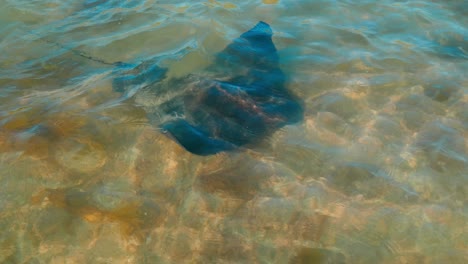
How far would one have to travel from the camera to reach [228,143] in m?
5.21

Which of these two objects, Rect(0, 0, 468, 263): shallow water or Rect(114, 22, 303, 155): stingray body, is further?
Rect(114, 22, 303, 155): stingray body

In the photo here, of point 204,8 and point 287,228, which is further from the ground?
point 204,8

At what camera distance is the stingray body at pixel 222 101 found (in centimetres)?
532

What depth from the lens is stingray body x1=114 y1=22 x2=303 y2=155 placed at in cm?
532

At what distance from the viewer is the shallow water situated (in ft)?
13.1

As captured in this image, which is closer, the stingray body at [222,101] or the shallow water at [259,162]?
the shallow water at [259,162]

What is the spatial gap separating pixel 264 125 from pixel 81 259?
2.81 meters

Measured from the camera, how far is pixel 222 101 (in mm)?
5711

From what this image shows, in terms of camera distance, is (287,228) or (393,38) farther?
(393,38)

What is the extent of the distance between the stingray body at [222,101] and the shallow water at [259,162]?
0.18 meters

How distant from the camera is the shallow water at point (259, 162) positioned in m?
4.00

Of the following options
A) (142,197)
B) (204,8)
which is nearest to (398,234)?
(142,197)

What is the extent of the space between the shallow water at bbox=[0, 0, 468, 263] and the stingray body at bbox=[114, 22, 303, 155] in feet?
0.59

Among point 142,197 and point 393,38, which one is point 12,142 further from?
point 393,38
